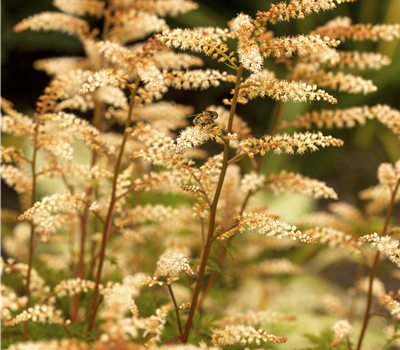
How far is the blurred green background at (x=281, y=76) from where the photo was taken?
250 centimetres

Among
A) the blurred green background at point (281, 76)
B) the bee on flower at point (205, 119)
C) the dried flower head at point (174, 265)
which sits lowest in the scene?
the dried flower head at point (174, 265)

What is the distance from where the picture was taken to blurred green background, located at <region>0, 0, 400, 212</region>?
250 centimetres

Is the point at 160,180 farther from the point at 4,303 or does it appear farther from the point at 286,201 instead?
the point at 286,201

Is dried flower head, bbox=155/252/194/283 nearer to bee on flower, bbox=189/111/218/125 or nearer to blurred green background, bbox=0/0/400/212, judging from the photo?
bee on flower, bbox=189/111/218/125

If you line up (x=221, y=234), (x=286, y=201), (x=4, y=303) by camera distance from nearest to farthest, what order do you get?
(x=221, y=234) < (x=4, y=303) < (x=286, y=201)

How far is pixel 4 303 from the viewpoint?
0.80 metres

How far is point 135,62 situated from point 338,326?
0.68 m

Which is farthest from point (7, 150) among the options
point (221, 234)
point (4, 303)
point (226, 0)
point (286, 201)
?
point (226, 0)

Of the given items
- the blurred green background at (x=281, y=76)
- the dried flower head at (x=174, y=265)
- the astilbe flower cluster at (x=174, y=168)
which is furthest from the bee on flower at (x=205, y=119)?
the blurred green background at (x=281, y=76)

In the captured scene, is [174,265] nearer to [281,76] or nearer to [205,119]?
[205,119]

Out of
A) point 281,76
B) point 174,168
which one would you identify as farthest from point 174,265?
point 281,76

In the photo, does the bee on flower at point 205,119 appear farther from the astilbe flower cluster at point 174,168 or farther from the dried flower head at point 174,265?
the dried flower head at point 174,265

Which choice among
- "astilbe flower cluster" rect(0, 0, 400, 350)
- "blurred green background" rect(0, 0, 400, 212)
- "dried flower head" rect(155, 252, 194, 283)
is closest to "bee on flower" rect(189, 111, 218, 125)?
"astilbe flower cluster" rect(0, 0, 400, 350)

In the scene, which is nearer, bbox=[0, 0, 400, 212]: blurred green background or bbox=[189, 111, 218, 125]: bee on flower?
bbox=[189, 111, 218, 125]: bee on flower
